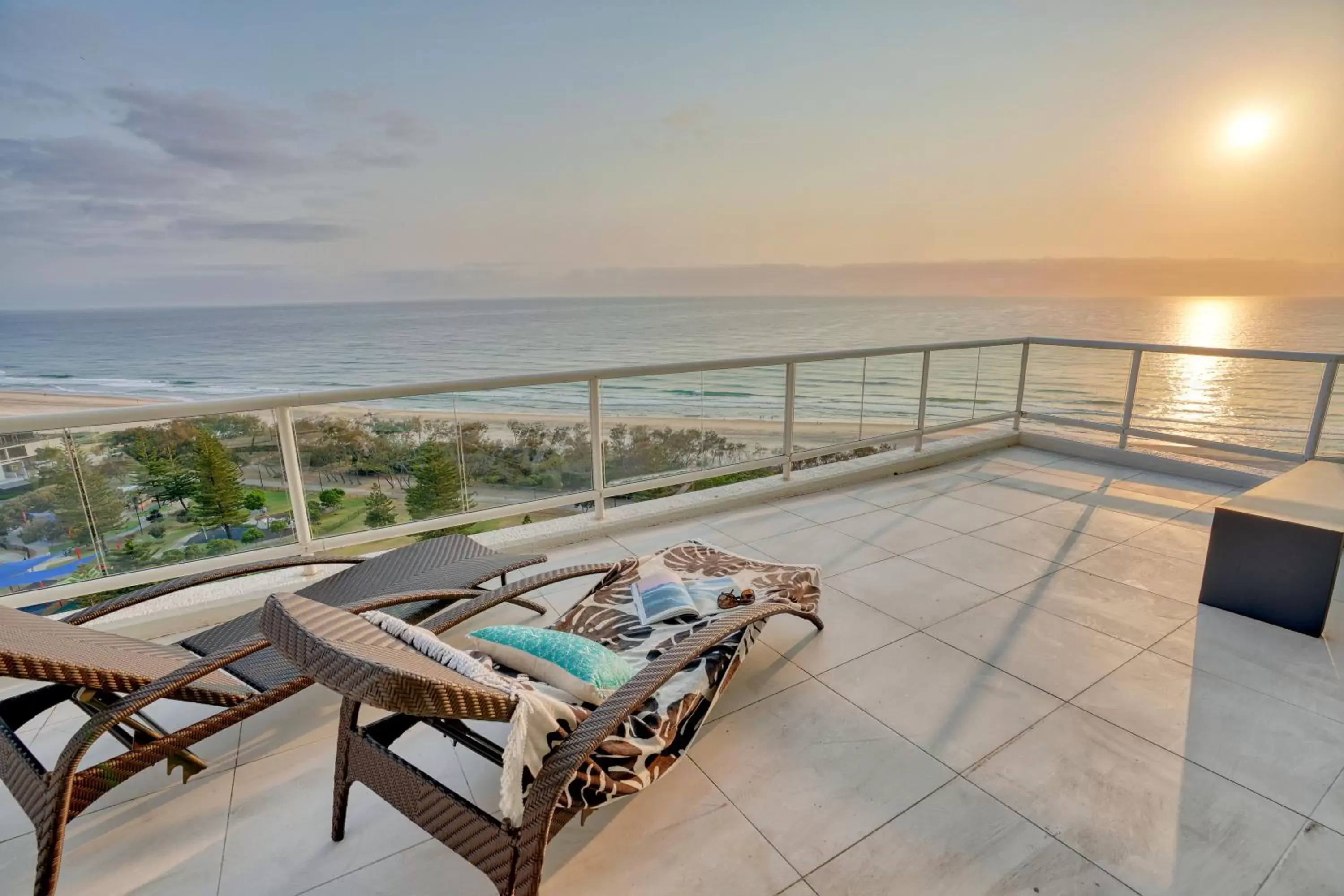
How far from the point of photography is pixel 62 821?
4.74ft

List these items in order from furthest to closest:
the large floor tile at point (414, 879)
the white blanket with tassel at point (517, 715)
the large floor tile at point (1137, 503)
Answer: the large floor tile at point (1137, 503), the large floor tile at point (414, 879), the white blanket with tassel at point (517, 715)

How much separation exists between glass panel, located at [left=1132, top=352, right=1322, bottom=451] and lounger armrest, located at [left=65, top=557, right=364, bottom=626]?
6353 mm

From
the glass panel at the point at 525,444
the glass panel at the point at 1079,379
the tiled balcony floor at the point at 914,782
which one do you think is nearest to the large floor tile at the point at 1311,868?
the tiled balcony floor at the point at 914,782

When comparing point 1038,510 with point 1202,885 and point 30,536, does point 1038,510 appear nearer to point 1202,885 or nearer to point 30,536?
point 1202,885

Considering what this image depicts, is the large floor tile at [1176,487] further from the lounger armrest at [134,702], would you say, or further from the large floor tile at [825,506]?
the lounger armrest at [134,702]

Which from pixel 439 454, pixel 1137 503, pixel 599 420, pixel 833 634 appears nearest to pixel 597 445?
pixel 599 420

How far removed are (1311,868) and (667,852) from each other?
1.70 m

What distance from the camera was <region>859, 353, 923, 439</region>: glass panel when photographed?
5.16 metres

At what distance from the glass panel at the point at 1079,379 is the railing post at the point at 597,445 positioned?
4392 millimetres

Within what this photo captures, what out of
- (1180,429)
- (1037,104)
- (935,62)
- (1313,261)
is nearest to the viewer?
(1180,429)

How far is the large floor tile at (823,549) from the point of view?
3529 mm

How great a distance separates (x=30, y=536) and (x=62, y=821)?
162 cm

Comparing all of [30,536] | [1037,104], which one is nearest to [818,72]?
[1037,104]

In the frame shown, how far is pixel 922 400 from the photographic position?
542 centimetres
